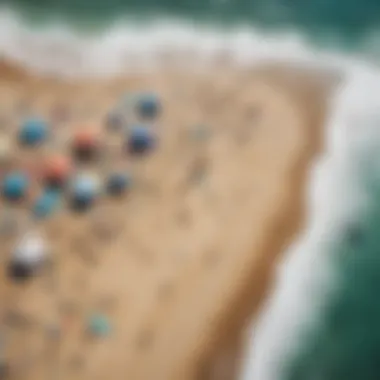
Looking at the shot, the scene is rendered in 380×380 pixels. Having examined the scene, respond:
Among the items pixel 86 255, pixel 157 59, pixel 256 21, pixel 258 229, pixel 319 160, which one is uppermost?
pixel 256 21

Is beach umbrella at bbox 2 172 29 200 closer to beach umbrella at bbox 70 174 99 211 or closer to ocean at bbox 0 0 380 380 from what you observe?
beach umbrella at bbox 70 174 99 211

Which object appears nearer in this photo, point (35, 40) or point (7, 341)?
point (7, 341)

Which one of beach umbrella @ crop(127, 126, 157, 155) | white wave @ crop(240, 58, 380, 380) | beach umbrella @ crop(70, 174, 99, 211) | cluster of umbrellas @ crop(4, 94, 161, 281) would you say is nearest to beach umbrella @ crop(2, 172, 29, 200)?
cluster of umbrellas @ crop(4, 94, 161, 281)

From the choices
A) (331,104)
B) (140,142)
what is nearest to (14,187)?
(140,142)

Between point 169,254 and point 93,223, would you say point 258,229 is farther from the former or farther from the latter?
point 93,223

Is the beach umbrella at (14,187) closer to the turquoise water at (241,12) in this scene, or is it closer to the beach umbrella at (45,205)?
the beach umbrella at (45,205)

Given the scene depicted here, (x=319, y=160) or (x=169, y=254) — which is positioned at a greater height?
(x=319, y=160)

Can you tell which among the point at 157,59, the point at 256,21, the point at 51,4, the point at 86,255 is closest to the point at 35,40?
the point at 51,4

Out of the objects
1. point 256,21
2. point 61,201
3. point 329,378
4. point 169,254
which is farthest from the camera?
point 256,21
